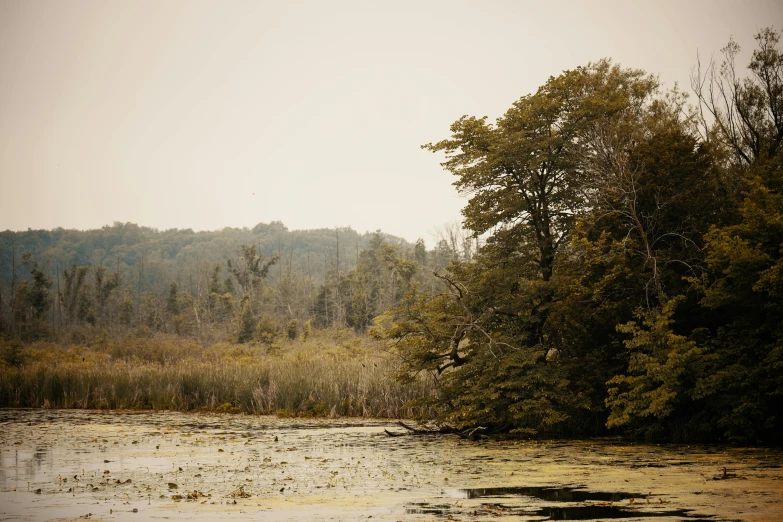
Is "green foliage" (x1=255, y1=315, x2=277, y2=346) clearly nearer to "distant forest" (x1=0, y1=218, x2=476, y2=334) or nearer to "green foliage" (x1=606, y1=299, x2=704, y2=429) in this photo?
"distant forest" (x1=0, y1=218, x2=476, y2=334)

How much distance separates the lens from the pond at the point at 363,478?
7.38m

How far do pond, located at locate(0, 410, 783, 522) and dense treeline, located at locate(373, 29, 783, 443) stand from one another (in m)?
1.42

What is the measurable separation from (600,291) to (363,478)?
7.71m

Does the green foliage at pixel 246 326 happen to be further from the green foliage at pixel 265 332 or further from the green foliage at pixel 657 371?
the green foliage at pixel 657 371

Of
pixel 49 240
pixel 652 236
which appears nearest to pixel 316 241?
pixel 49 240

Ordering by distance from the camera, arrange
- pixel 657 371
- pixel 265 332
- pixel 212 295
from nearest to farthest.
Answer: pixel 657 371, pixel 265 332, pixel 212 295

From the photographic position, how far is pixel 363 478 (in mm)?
9773

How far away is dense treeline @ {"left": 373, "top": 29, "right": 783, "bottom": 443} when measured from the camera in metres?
13.9

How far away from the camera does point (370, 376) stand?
828 inches

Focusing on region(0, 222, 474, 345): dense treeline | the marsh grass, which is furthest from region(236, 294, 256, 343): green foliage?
the marsh grass

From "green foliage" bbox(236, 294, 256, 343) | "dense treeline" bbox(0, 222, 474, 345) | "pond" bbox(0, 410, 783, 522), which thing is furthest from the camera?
"dense treeline" bbox(0, 222, 474, 345)

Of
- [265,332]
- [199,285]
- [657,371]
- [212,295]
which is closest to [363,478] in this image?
[657,371]

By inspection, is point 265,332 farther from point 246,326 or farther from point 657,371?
point 657,371

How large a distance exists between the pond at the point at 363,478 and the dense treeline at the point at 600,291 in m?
1.42
